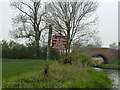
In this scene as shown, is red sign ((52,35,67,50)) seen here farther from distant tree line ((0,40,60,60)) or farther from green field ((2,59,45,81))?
distant tree line ((0,40,60,60))

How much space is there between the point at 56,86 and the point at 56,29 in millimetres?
17324

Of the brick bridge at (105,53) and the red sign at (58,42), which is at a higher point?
the red sign at (58,42)

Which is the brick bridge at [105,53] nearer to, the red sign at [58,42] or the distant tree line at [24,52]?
the distant tree line at [24,52]

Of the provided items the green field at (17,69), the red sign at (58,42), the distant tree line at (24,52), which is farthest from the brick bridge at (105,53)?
the red sign at (58,42)

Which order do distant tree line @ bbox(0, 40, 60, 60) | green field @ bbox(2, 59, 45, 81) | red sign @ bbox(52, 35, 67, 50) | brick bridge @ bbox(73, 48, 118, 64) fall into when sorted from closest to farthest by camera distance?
red sign @ bbox(52, 35, 67, 50), green field @ bbox(2, 59, 45, 81), distant tree line @ bbox(0, 40, 60, 60), brick bridge @ bbox(73, 48, 118, 64)

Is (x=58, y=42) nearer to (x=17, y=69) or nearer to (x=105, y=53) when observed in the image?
(x=17, y=69)

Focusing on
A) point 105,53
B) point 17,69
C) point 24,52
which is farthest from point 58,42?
point 105,53

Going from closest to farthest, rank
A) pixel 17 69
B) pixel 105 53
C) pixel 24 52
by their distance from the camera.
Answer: pixel 17 69, pixel 24 52, pixel 105 53

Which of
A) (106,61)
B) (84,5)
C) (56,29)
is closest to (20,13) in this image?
(56,29)

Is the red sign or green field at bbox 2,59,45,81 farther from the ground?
the red sign

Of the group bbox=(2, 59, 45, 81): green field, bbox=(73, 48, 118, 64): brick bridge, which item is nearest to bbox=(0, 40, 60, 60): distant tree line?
bbox=(73, 48, 118, 64): brick bridge

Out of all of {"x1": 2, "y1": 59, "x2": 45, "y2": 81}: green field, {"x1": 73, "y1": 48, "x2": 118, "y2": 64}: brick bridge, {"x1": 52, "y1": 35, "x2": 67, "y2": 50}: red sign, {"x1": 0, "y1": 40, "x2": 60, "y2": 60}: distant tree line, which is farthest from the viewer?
{"x1": 73, "y1": 48, "x2": 118, "y2": 64}: brick bridge

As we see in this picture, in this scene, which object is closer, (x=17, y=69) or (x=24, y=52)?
(x=17, y=69)

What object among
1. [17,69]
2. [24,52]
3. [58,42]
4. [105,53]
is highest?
[58,42]
